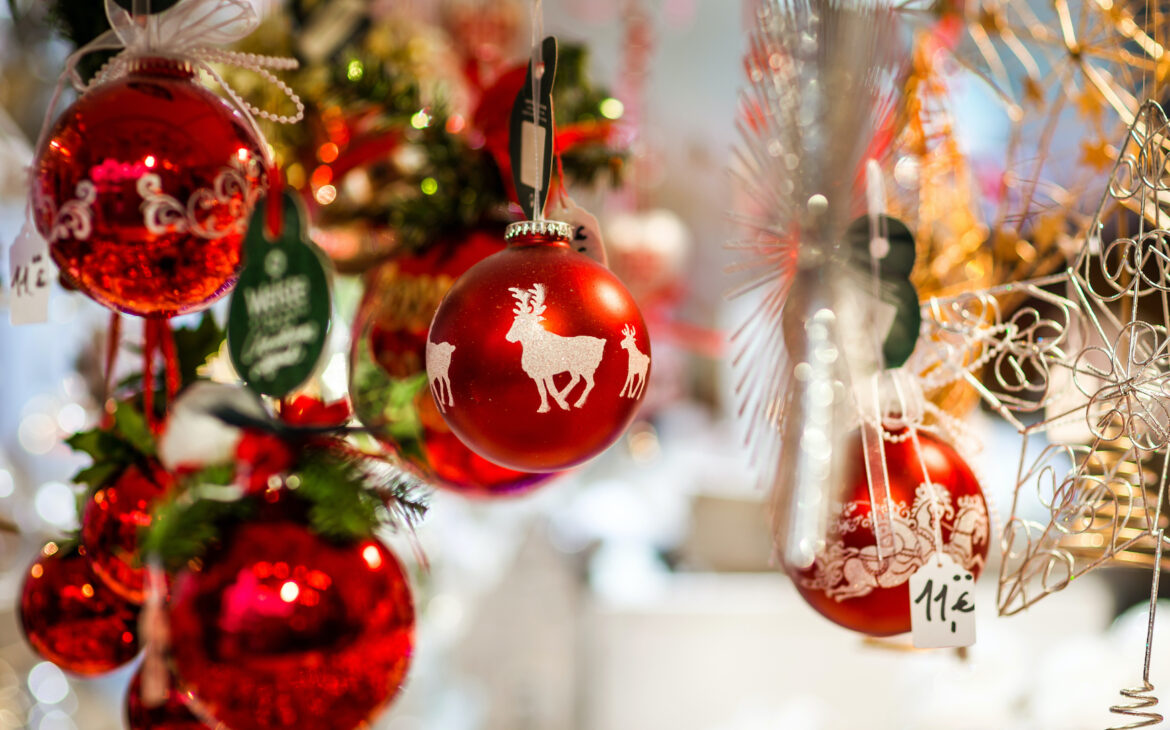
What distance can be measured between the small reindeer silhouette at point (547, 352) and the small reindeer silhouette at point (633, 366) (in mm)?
21

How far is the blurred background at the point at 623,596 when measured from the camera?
1104 mm

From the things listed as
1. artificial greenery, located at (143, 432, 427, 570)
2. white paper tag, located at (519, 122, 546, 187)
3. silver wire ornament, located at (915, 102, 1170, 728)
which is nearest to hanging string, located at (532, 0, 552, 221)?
white paper tag, located at (519, 122, 546, 187)

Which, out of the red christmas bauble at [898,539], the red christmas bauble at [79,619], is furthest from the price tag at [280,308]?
the red christmas bauble at [898,539]

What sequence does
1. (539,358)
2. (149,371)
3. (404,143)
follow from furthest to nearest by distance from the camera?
(404,143), (149,371), (539,358)

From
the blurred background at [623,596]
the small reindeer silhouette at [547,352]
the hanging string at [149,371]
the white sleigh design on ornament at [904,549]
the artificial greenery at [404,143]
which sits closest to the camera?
the small reindeer silhouette at [547,352]

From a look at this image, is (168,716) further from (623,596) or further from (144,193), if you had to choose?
(623,596)

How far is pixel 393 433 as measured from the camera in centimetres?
71

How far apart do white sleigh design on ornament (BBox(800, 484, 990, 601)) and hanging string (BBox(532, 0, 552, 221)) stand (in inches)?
12.2

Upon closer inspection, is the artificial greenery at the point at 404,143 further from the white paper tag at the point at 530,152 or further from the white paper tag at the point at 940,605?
the white paper tag at the point at 940,605

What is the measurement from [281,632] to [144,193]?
291 mm

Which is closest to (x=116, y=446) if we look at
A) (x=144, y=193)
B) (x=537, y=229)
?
(x=144, y=193)

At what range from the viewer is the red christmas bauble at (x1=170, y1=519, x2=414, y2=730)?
0.56m

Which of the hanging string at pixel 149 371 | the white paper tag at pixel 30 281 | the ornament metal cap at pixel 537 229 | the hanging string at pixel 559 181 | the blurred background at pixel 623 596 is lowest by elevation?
the blurred background at pixel 623 596

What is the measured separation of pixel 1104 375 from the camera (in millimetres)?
592
